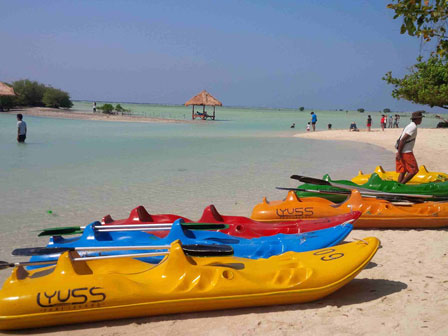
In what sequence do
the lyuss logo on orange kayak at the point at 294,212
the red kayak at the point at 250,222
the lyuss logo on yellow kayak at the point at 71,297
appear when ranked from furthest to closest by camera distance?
1. the lyuss logo on orange kayak at the point at 294,212
2. the red kayak at the point at 250,222
3. the lyuss logo on yellow kayak at the point at 71,297

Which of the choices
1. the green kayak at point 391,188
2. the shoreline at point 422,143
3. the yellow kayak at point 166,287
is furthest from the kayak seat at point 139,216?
the shoreline at point 422,143

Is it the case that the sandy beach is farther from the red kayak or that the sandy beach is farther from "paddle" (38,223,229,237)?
"paddle" (38,223,229,237)

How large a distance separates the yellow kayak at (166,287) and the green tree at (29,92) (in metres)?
44.3

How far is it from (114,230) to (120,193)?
13.0 feet

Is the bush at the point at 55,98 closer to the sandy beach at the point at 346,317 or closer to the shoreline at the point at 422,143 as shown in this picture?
the shoreline at the point at 422,143

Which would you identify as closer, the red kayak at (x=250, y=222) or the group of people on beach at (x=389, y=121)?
the red kayak at (x=250, y=222)

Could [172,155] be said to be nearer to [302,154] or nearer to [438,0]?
[302,154]

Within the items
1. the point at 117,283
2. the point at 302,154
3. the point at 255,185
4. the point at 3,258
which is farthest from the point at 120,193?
the point at 302,154

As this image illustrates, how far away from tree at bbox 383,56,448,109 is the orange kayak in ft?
55.0

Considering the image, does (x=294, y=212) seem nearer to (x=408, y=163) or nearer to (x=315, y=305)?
(x=315, y=305)

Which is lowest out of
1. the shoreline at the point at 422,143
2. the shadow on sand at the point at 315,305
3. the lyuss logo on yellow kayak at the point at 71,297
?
the shadow on sand at the point at 315,305

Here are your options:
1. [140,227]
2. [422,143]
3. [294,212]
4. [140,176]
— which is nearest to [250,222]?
[294,212]

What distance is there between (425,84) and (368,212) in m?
18.9

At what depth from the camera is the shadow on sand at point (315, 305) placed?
299 centimetres
